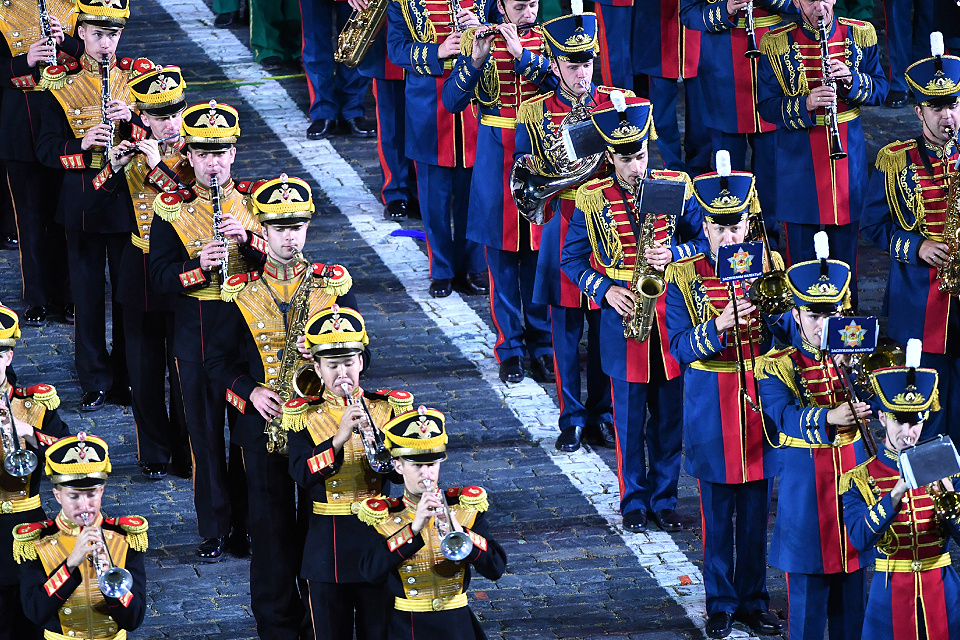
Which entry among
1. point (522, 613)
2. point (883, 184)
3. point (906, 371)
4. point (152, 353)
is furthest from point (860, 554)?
point (152, 353)

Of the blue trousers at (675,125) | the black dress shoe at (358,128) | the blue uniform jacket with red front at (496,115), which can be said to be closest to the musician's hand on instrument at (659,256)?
the blue uniform jacket with red front at (496,115)

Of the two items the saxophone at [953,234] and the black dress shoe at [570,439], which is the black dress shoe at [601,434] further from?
the saxophone at [953,234]

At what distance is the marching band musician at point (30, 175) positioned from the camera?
1305cm

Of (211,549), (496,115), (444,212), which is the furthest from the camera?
(444,212)

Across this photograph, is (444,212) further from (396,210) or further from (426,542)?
(426,542)

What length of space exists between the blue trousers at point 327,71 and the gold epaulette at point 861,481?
7142mm

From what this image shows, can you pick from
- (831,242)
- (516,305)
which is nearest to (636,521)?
(516,305)

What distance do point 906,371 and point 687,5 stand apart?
4971mm

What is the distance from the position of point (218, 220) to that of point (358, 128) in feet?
18.5

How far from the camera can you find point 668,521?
37.5 feet

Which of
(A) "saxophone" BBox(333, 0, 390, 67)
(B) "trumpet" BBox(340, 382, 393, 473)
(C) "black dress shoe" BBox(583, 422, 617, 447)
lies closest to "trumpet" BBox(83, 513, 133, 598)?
(B) "trumpet" BBox(340, 382, 393, 473)

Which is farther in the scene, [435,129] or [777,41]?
[435,129]

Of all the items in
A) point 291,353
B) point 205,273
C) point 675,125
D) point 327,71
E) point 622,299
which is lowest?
point 291,353

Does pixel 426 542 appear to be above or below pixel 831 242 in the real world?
below
